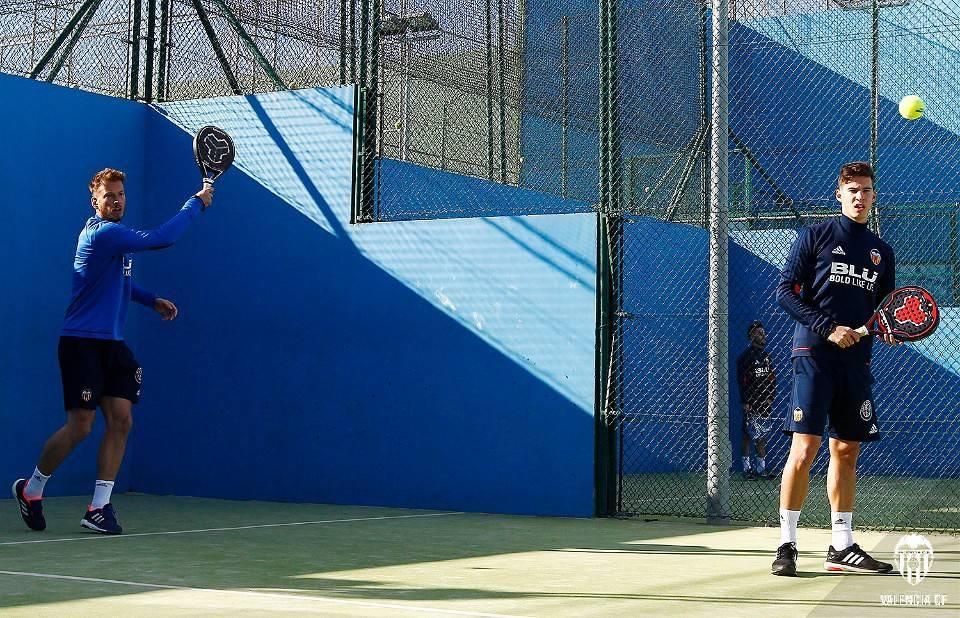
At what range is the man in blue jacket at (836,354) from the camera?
17.0ft

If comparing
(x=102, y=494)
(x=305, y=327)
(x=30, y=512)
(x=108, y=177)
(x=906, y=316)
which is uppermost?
(x=108, y=177)

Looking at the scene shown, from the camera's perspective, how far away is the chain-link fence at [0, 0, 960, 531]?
845 cm

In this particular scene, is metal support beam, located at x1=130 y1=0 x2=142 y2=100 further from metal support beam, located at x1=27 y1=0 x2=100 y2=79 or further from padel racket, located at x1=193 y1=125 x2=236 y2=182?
padel racket, located at x1=193 y1=125 x2=236 y2=182

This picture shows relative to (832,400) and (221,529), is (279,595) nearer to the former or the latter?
(832,400)

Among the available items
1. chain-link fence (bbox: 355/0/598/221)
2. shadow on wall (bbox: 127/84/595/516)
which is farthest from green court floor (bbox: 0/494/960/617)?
chain-link fence (bbox: 355/0/598/221)

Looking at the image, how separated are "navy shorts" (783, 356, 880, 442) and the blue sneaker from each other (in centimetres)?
322

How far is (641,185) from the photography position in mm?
12195

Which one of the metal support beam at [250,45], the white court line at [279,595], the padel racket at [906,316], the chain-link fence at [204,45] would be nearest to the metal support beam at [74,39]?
the chain-link fence at [204,45]

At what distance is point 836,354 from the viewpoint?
5223 mm

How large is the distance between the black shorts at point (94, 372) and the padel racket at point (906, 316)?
3.53 metres

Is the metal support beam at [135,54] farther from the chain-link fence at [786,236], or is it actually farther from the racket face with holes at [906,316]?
the racket face with holes at [906,316]

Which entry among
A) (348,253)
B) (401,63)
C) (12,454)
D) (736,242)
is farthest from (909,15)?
(12,454)

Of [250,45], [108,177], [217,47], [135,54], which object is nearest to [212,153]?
[108,177]

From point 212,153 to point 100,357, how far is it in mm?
1211
